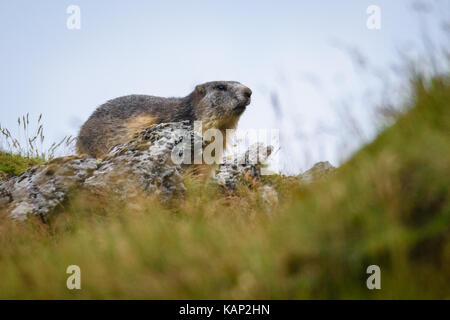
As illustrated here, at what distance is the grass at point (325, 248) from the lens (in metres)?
2.94

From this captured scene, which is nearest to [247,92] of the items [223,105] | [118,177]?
[223,105]

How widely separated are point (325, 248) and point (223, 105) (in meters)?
7.27

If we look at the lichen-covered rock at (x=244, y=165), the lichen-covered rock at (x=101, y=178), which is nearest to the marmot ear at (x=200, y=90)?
the lichen-covered rock at (x=244, y=165)

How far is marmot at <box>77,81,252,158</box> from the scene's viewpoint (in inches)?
389

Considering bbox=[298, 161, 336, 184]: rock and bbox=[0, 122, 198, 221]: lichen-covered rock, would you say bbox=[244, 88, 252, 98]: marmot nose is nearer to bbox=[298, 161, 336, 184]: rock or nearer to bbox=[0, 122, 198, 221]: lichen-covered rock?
bbox=[298, 161, 336, 184]: rock

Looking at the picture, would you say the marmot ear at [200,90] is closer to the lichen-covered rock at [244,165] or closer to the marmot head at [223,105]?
the marmot head at [223,105]

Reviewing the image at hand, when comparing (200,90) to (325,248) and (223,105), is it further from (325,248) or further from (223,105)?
(325,248)

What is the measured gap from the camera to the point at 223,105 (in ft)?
32.7

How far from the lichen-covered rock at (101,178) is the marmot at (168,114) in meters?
2.72
